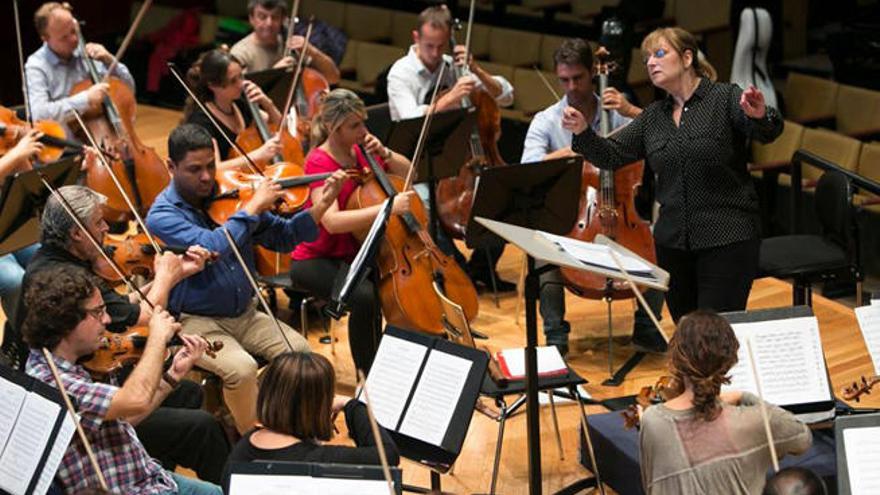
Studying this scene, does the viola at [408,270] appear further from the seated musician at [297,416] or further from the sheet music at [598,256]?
the seated musician at [297,416]

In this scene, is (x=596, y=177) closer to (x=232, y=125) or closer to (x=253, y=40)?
(x=232, y=125)

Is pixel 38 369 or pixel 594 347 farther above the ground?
pixel 38 369

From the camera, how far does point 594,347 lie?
6.04 metres

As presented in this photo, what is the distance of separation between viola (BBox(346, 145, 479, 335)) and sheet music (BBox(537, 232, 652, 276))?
1407 mm

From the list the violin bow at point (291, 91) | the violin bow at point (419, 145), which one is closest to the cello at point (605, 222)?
the violin bow at point (419, 145)

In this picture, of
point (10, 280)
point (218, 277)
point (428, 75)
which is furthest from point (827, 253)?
point (10, 280)

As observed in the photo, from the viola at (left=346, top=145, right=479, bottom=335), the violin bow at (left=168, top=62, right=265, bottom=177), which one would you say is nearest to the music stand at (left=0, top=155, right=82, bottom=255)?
the violin bow at (left=168, top=62, right=265, bottom=177)

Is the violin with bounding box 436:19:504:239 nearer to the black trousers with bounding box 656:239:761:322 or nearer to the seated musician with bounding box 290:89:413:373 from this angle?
the seated musician with bounding box 290:89:413:373

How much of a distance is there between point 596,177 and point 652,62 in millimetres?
859

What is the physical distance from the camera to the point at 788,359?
164 inches

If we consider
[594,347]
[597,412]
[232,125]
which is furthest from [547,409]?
[232,125]

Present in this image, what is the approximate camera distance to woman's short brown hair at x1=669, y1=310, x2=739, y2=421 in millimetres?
3426

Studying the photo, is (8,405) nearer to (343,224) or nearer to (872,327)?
(343,224)

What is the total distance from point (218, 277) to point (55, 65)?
2334mm
